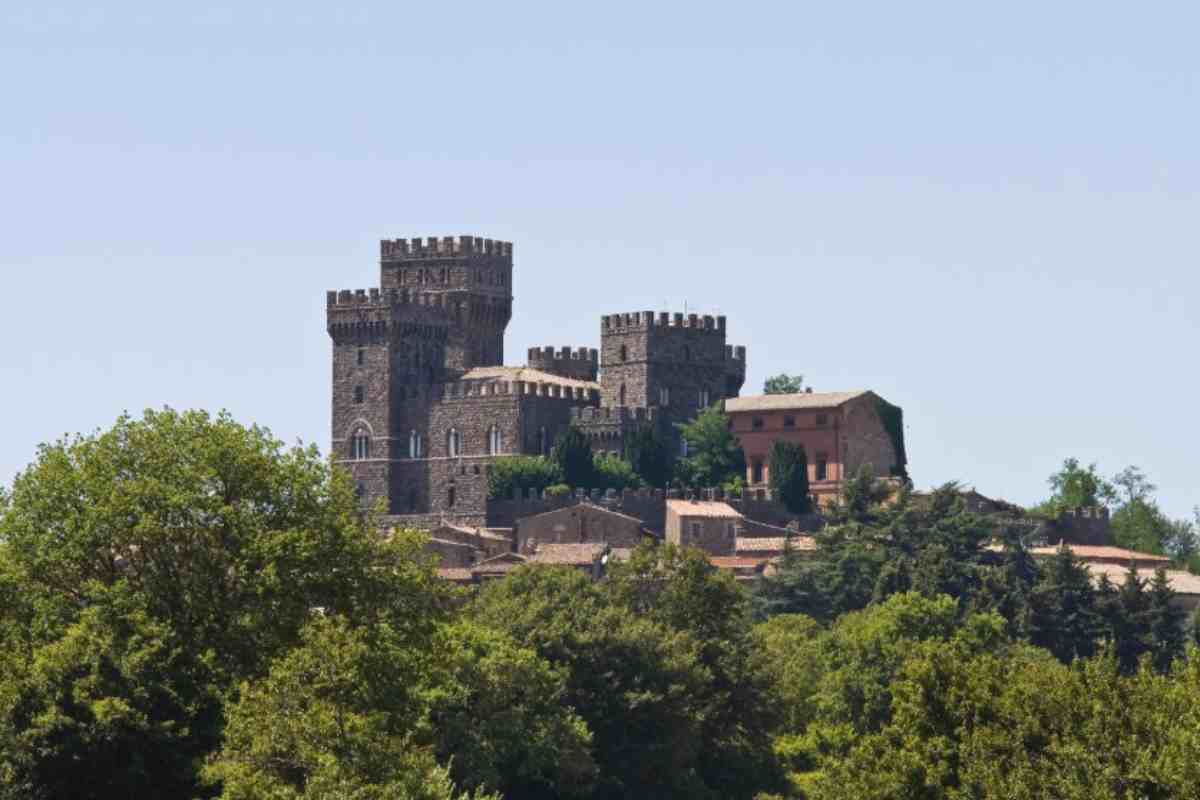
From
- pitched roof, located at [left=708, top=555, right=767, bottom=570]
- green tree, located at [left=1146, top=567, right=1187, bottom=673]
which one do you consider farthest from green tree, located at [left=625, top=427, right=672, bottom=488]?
green tree, located at [left=1146, top=567, right=1187, bottom=673]

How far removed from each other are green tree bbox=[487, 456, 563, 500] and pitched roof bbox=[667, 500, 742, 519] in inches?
269

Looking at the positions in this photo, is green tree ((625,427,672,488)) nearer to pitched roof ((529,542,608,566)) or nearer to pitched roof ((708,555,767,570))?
pitched roof ((708,555,767,570))

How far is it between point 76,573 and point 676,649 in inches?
1145

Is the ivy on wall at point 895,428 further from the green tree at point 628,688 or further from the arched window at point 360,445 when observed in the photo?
the green tree at point 628,688

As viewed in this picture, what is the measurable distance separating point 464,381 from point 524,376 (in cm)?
281

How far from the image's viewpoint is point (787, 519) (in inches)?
6604

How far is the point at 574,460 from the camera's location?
16962 centimetres

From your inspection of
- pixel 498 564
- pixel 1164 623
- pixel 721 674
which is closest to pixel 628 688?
pixel 721 674

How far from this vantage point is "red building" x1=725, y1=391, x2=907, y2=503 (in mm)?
171625

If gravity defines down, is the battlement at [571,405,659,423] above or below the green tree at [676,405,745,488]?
above

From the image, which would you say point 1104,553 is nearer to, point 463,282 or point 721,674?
point 463,282

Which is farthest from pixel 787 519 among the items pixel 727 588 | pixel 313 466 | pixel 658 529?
pixel 313 466

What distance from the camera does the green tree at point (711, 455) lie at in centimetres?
17012

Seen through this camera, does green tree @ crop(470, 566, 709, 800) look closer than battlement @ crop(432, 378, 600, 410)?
Yes
